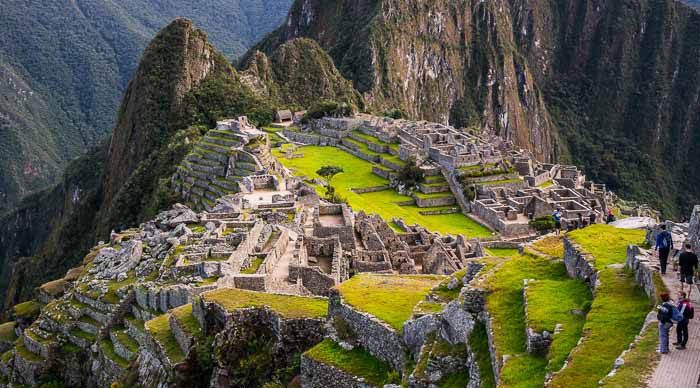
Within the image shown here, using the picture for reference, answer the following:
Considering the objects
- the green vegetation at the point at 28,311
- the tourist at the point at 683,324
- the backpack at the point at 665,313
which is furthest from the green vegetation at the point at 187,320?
the green vegetation at the point at 28,311

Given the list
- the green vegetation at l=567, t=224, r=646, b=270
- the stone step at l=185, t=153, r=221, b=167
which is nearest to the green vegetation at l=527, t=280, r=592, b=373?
the green vegetation at l=567, t=224, r=646, b=270

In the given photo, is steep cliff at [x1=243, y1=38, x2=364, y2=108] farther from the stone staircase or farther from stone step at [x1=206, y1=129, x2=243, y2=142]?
the stone staircase

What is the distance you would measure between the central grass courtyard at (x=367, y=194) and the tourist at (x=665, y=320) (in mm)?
39328

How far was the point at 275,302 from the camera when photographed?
18203mm

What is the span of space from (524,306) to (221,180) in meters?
47.8

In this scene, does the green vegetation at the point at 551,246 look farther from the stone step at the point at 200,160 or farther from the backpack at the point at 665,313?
the stone step at the point at 200,160

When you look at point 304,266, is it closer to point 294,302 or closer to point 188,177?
point 294,302

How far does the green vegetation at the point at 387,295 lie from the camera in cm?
1554

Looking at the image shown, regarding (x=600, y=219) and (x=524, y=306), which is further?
(x=600, y=219)

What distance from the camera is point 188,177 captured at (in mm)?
64562

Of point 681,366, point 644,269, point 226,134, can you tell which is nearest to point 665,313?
point 681,366

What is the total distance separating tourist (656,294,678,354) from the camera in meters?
10.7

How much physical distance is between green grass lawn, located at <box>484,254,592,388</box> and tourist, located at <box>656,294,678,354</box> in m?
1.22

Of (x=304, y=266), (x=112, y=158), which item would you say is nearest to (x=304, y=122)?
(x=112, y=158)
